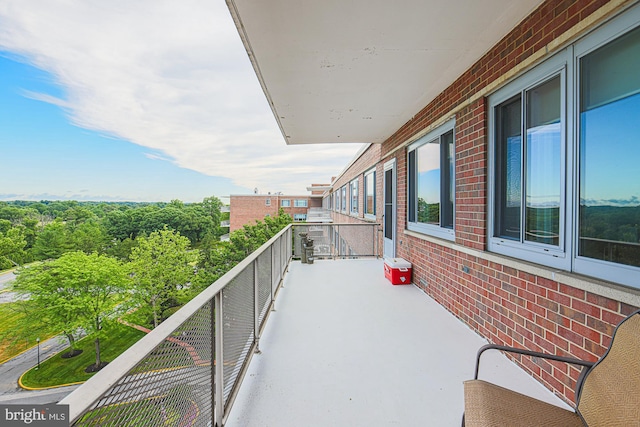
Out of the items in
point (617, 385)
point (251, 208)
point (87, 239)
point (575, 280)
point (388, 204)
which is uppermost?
point (388, 204)

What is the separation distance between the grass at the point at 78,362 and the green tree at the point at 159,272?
8.72 ft

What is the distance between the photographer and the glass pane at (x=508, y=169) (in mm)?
2543

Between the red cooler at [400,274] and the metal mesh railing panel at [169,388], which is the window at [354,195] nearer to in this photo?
the red cooler at [400,274]

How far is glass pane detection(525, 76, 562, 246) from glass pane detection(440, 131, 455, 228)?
1.32 m

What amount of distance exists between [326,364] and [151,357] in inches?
72.7

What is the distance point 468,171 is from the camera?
3199 millimetres

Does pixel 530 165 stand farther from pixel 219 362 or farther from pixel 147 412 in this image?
pixel 147 412

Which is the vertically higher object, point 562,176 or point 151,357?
point 562,176

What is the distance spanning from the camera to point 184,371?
1.26m

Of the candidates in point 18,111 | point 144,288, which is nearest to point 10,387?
point 144,288

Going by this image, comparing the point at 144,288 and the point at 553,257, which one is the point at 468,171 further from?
the point at 144,288

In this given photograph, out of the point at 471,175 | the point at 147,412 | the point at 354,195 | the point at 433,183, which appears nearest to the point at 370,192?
the point at 354,195

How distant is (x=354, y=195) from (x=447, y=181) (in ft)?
25.3

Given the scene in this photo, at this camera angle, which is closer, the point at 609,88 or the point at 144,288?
the point at 609,88
